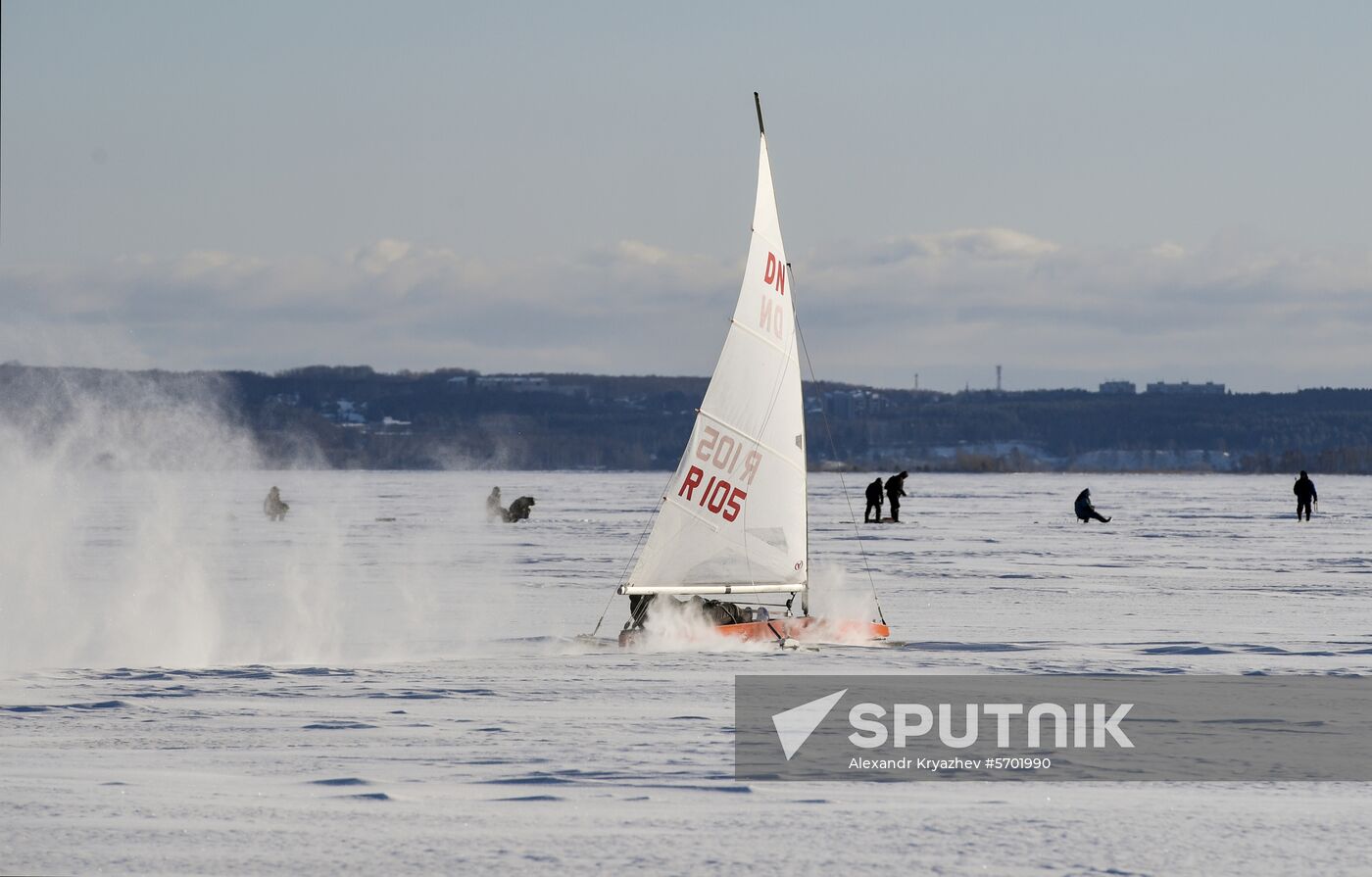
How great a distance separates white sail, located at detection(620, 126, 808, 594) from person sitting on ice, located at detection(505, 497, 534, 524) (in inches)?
1079

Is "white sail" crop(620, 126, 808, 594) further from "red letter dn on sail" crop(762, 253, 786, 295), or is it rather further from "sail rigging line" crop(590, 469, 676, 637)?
"sail rigging line" crop(590, 469, 676, 637)

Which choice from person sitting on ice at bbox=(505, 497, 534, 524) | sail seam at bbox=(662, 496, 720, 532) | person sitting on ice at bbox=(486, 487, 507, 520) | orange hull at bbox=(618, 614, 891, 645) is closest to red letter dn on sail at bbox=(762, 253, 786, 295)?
sail seam at bbox=(662, 496, 720, 532)

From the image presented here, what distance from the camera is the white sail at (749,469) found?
15.9 metres

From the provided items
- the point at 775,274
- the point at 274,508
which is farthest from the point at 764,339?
the point at 274,508

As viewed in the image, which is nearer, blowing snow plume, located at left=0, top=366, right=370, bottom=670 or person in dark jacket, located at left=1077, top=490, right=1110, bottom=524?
blowing snow plume, located at left=0, top=366, right=370, bottom=670

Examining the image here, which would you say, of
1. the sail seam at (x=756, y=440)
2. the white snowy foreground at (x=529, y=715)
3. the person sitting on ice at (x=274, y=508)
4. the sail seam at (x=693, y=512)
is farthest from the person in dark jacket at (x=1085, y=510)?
the sail seam at (x=693, y=512)

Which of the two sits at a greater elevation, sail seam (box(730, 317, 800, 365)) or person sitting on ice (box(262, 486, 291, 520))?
sail seam (box(730, 317, 800, 365))

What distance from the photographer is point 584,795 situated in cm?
823

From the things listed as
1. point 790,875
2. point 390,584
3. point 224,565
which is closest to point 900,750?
point 790,875

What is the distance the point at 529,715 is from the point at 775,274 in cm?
662

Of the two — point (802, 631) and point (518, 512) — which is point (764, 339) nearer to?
point (802, 631)

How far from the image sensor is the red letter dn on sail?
1631 centimetres

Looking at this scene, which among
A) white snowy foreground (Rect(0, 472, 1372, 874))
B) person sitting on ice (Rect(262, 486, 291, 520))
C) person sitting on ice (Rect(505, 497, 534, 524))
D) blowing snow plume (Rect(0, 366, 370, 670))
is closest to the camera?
white snowy foreground (Rect(0, 472, 1372, 874))

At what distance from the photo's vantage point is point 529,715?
434 inches
